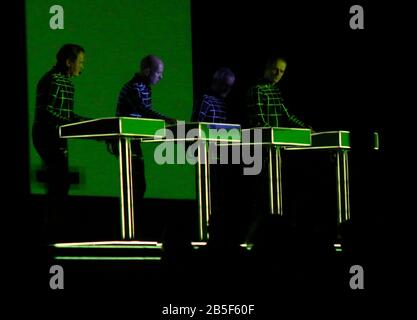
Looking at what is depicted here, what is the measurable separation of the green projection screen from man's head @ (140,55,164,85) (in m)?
0.88

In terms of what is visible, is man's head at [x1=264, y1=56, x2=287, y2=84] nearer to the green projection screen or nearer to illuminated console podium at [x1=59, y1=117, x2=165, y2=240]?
the green projection screen

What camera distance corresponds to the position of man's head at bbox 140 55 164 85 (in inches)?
318

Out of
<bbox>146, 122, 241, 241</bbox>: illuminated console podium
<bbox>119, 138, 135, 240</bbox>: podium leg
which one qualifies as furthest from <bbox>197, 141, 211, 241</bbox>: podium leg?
<bbox>119, 138, 135, 240</bbox>: podium leg

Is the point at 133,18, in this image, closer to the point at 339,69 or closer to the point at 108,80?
the point at 108,80

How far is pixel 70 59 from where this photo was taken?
7.37 meters

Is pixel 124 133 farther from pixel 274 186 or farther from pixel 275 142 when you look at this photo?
pixel 274 186

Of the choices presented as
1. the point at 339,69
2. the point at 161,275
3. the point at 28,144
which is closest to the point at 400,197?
the point at 161,275

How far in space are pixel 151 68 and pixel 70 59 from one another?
0.91 metres

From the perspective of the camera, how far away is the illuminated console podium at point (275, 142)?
816cm

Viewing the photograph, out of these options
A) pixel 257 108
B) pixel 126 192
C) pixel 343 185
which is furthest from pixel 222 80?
pixel 126 192

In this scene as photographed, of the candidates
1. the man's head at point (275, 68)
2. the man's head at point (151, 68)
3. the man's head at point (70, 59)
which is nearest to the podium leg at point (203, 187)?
the man's head at point (151, 68)

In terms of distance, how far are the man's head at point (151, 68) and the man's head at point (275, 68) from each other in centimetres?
116

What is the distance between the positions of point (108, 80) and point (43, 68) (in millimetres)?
970

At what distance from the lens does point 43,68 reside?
8.41 m
